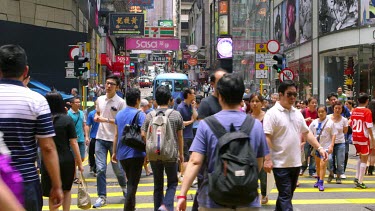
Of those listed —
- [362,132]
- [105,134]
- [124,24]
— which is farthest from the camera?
[124,24]

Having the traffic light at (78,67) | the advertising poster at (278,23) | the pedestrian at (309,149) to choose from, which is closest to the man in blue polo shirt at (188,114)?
the pedestrian at (309,149)

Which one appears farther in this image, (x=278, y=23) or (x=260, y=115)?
(x=278, y=23)

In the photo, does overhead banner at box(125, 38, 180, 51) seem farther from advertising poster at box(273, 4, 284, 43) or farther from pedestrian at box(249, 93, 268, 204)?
pedestrian at box(249, 93, 268, 204)

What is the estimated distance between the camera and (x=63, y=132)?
6.52 metres

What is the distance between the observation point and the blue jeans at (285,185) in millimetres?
6152

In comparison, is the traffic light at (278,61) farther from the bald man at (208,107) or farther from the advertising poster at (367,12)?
the bald man at (208,107)

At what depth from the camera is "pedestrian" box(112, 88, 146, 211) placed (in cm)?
719

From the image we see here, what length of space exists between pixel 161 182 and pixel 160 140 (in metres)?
0.63

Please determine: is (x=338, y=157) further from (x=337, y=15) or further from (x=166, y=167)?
(x=337, y=15)

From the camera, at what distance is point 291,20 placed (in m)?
36.2

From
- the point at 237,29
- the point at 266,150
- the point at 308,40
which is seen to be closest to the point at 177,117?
the point at 266,150

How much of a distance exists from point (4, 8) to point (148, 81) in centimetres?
6553

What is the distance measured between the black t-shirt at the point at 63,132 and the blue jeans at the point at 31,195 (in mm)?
2231

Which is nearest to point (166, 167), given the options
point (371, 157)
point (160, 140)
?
point (160, 140)
